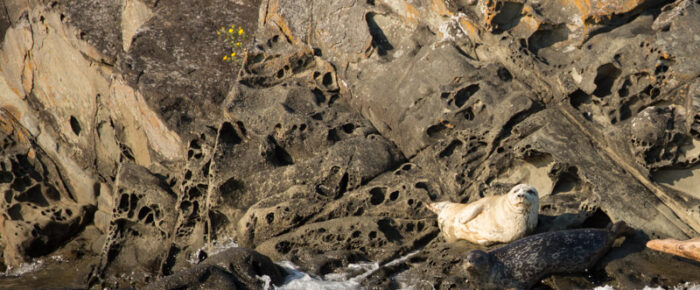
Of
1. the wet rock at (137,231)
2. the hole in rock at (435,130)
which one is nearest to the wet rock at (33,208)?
the wet rock at (137,231)

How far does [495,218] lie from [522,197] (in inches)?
15.2

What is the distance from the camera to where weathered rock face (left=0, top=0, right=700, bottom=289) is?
884 centimetres

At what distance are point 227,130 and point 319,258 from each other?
249 cm

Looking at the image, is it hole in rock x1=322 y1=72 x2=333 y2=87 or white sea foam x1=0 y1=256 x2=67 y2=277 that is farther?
white sea foam x1=0 y1=256 x2=67 y2=277

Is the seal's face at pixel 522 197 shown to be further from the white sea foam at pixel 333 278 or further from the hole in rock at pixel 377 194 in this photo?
the hole in rock at pixel 377 194

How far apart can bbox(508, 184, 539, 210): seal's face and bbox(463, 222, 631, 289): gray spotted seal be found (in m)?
0.33

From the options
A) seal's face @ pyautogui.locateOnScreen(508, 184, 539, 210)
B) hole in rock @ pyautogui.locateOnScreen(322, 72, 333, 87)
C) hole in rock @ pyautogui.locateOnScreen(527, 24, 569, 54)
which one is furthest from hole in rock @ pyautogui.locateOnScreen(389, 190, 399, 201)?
hole in rock @ pyautogui.locateOnScreen(527, 24, 569, 54)

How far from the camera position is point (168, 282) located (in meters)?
7.80

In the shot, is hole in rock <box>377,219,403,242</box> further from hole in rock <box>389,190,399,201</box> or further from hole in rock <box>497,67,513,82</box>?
hole in rock <box>497,67,513,82</box>

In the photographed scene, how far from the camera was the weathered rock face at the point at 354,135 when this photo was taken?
8844mm

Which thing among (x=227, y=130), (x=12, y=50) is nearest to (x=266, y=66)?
(x=227, y=130)

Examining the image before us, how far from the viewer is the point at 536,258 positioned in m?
7.79

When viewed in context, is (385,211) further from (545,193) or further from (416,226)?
(545,193)

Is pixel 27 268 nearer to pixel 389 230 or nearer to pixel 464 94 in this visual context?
pixel 389 230
